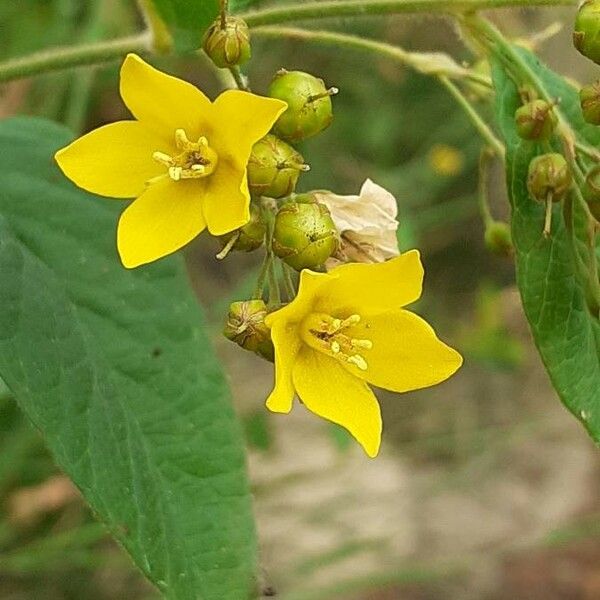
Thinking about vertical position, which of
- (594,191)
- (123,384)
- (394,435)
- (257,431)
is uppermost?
(594,191)

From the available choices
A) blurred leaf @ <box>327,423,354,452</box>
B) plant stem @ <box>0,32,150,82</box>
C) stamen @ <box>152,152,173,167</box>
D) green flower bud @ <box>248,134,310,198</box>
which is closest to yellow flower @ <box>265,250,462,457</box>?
green flower bud @ <box>248,134,310,198</box>

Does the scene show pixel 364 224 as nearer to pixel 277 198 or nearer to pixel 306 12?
pixel 277 198

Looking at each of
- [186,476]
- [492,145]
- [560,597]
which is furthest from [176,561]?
[560,597]

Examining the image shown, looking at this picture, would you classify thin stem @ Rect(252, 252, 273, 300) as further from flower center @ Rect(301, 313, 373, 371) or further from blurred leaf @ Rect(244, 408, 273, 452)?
blurred leaf @ Rect(244, 408, 273, 452)

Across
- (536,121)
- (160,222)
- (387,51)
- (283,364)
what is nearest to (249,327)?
(283,364)

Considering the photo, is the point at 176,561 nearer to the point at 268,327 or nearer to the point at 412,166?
the point at 268,327
